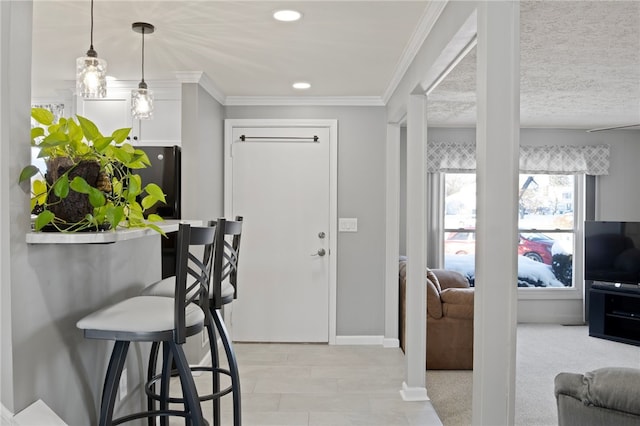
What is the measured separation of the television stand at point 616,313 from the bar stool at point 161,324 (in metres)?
5.24

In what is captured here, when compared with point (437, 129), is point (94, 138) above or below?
below

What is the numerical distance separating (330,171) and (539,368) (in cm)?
257

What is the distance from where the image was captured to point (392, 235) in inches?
188

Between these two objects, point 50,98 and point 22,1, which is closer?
point 22,1

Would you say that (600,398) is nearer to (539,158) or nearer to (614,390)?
(614,390)

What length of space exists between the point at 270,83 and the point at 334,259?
68.8 inches

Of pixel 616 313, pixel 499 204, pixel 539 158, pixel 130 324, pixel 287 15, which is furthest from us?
pixel 539 158

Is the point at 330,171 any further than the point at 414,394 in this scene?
Yes

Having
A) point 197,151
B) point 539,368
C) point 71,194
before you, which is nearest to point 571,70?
point 539,368

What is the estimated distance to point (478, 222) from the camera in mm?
1938

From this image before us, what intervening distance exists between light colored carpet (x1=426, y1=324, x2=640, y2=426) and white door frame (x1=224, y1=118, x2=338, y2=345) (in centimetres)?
117

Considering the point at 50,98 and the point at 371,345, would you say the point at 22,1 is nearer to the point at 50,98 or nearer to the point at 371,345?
the point at 50,98

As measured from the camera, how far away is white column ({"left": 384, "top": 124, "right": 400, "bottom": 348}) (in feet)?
15.6

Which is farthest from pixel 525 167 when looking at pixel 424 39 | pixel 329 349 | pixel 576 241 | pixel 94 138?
pixel 94 138
